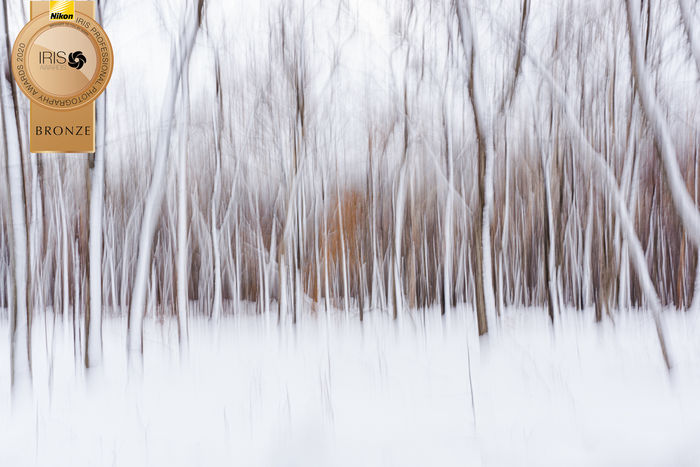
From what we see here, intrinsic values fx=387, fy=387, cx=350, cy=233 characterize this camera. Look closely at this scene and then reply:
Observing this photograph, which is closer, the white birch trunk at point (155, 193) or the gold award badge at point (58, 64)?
the gold award badge at point (58, 64)

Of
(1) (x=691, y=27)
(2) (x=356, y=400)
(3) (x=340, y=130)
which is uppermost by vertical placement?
(1) (x=691, y=27)

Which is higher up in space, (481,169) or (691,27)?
(691,27)

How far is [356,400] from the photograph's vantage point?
8.18 ft

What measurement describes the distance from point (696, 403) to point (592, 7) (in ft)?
9.64

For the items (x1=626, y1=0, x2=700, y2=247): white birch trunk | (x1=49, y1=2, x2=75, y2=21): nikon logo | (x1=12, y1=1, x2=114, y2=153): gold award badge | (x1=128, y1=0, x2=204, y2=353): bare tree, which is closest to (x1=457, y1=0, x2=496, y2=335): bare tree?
(x1=626, y1=0, x2=700, y2=247): white birch trunk

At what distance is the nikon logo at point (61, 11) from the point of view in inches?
96.7

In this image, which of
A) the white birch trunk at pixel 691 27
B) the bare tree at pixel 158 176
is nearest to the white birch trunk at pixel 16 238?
the bare tree at pixel 158 176

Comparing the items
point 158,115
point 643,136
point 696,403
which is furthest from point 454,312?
point 158,115

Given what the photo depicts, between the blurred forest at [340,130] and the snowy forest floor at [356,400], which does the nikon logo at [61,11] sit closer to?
the blurred forest at [340,130]

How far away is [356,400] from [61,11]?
3.12m

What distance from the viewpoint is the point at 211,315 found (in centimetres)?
347

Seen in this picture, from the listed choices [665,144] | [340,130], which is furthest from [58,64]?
[665,144]

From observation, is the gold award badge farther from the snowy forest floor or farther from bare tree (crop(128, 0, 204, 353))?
the snowy forest floor

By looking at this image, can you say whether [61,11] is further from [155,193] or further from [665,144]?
[665,144]
